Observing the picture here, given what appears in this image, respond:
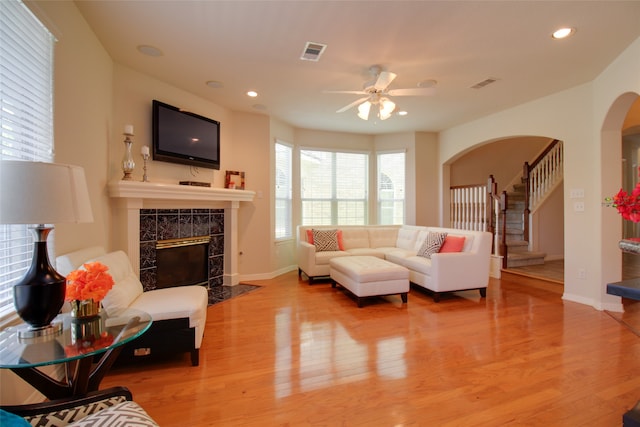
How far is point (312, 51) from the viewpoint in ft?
9.71

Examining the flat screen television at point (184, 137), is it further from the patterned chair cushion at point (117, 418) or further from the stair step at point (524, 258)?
the stair step at point (524, 258)

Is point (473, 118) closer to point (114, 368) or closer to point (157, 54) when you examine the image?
point (157, 54)

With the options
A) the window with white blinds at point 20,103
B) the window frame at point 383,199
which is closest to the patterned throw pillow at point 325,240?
the window frame at point 383,199

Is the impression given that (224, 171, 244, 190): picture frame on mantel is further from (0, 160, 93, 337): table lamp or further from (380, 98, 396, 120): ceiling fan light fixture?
(0, 160, 93, 337): table lamp

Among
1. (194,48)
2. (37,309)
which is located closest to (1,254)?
(37,309)

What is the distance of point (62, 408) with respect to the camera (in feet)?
3.86

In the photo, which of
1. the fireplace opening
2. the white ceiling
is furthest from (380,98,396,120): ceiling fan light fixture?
the fireplace opening

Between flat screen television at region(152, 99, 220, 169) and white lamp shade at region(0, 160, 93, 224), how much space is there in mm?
2490

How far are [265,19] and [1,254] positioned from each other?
233 cm

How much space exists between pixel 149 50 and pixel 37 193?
7.69ft

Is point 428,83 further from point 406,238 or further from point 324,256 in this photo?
point 324,256

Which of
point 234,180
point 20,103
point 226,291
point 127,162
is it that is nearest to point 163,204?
point 127,162

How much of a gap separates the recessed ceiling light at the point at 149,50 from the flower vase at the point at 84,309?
8.21 ft

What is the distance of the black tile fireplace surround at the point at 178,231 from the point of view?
360 cm
